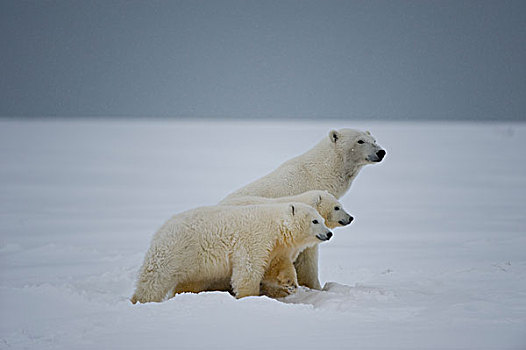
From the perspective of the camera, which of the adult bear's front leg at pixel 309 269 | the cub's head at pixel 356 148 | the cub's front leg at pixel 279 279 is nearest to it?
the cub's front leg at pixel 279 279

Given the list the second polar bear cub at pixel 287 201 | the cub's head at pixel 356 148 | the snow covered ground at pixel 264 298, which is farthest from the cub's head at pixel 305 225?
the cub's head at pixel 356 148

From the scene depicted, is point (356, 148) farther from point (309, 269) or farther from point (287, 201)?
point (309, 269)

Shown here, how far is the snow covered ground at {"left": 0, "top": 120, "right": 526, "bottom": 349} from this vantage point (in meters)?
4.47

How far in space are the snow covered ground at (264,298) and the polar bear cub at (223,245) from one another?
302 millimetres

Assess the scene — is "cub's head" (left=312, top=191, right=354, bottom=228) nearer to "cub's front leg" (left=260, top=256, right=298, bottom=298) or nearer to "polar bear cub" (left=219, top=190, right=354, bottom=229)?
"polar bear cub" (left=219, top=190, right=354, bottom=229)

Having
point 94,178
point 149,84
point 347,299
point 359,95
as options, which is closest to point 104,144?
point 94,178

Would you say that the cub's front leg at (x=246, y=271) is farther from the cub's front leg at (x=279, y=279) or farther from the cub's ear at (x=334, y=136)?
the cub's ear at (x=334, y=136)

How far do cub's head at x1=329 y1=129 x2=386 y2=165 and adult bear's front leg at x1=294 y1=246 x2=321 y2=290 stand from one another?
34.6 inches

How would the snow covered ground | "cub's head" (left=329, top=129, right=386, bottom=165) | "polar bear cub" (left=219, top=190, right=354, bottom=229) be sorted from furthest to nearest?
"cub's head" (left=329, top=129, right=386, bottom=165) < "polar bear cub" (left=219, top=190, right=354, bottom=229) < the snow covered ground

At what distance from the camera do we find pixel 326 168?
6.54 m

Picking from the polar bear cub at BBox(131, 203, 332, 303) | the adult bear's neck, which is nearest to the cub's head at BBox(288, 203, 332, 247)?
the polar bear cub at BBox(131, 203, 332, 303)

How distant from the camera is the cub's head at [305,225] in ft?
17.9

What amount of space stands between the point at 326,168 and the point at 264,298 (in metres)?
1.75

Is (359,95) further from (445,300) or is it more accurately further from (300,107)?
(445,300)
